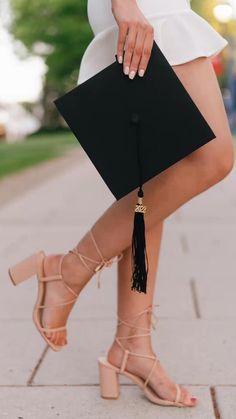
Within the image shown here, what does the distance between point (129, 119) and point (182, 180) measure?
9.5 inches

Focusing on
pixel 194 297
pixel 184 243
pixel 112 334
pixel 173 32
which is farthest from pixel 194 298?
pixel 173 32

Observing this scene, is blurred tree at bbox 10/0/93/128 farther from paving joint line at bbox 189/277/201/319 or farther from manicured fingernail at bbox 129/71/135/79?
manicured fingernail at bbox 129/71/135/79

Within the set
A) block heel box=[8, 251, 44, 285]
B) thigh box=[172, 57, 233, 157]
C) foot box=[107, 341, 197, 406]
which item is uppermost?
thigh box=[172, 57, 233, 157]

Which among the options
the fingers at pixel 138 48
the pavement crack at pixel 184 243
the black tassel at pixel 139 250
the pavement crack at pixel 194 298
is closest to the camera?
the fingers at pixel 138 48

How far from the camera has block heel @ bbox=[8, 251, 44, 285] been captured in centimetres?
235

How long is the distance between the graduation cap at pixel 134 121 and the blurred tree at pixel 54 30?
118ft

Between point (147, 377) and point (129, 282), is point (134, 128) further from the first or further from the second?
point (147, 377)

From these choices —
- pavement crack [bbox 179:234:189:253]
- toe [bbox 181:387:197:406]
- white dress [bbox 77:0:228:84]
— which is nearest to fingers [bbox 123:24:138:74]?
white dress [bbox 77:0:228:84]

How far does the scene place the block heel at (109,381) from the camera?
2312 millimetres

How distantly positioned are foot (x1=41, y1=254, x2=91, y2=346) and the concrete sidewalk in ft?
0.75

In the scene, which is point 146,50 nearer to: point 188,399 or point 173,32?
point 173,32

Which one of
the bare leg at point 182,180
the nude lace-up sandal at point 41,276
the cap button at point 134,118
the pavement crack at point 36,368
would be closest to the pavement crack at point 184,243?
the pavement crack at point 36,368

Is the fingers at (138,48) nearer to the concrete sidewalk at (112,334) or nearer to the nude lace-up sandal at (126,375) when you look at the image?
the nude lace-up sandal at (126,375)

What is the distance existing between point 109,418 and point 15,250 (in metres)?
3.01
